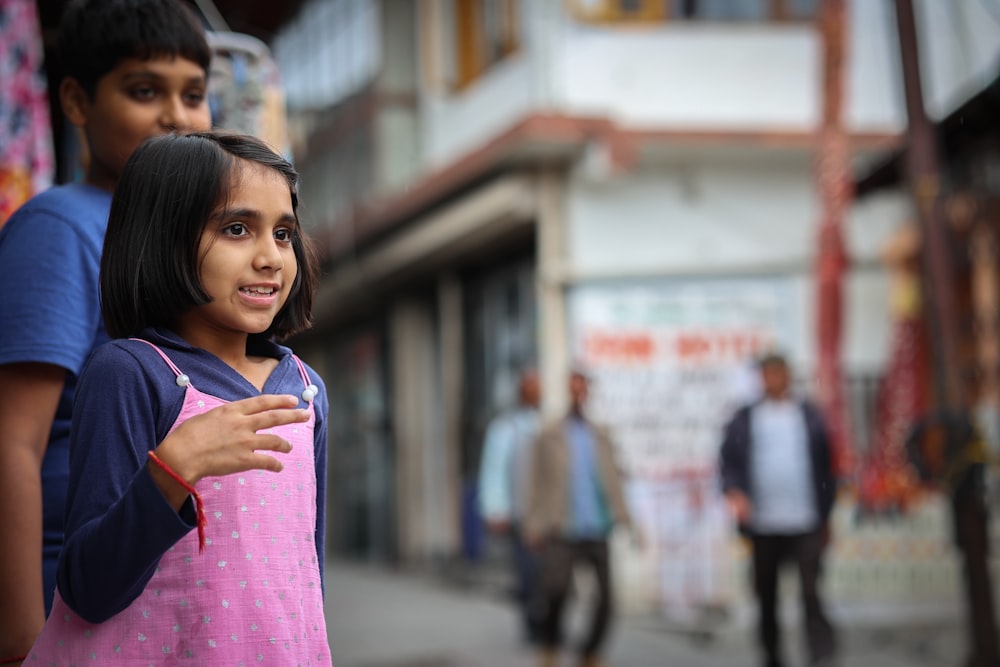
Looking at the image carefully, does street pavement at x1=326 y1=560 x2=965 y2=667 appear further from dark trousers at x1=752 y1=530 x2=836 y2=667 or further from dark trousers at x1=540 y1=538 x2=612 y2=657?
dark trousers at x1=752 y1=530 x2=836 y2=667

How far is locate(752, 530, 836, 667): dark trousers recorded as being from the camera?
7625 millimetres

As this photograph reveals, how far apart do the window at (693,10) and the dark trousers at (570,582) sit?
616 cm

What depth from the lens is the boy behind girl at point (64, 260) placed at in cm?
193

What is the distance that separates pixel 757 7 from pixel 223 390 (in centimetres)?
1205

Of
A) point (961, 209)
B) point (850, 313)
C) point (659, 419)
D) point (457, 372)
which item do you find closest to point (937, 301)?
point (961, 209)

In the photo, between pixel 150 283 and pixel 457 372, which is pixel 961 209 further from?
pixel 150 283

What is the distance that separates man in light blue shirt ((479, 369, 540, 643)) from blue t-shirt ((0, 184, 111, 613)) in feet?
24.6

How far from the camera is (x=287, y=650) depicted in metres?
1.72

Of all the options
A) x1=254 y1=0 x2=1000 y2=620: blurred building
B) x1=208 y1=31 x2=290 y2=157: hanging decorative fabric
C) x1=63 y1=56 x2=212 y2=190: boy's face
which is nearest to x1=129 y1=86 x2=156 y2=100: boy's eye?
x1=63 y1=56 x2=212 y2=190: boy's face

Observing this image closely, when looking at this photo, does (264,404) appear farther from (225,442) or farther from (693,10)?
(693,10)

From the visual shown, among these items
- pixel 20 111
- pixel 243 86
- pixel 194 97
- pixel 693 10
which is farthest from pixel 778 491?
pixel 693 10

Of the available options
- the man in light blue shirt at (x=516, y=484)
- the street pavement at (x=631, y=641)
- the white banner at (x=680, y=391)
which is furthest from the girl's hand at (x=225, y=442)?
the white banner at (x=680, y=391)

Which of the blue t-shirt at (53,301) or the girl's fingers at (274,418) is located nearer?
the girl's fingers at (274,418)

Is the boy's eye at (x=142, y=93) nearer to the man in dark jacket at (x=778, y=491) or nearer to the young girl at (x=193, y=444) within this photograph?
the young girl at (x=193, y=444)
